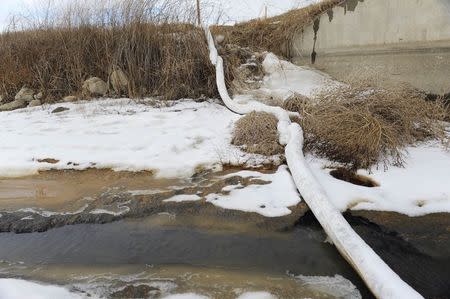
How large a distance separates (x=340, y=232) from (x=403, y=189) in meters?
1.43

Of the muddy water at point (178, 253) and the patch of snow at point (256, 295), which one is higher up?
the muddy water at point (178, 253)

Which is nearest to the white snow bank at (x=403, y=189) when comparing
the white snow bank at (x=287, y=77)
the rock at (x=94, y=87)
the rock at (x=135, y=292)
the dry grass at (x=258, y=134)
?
the dry grass at (x=258, y=134)

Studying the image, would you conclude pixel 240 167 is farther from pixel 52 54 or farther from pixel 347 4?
pixel 52 54

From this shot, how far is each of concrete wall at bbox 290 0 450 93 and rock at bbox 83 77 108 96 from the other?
16.2ft

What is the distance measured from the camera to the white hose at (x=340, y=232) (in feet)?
8.02

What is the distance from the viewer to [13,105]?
8602 mm

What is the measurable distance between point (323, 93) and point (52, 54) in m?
6.42

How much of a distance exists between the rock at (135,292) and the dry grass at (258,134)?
9.05 feet

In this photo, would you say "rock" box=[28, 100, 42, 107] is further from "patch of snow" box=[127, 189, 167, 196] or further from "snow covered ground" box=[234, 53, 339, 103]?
"patch of snow" box=[127, 189, 167, 196]

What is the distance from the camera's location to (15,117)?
7.74m

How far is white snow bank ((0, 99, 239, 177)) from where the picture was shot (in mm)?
5148

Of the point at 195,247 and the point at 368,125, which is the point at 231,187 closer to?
the point at 195,247

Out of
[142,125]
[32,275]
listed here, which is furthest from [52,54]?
[32,275]

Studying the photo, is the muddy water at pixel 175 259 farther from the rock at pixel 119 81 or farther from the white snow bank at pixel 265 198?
the rock at pixel 119 81
